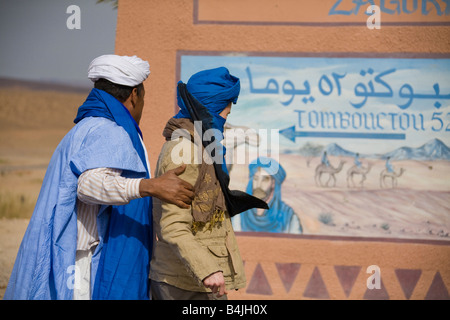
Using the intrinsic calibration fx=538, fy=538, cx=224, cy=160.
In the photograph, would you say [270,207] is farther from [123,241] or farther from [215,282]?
[215,282]

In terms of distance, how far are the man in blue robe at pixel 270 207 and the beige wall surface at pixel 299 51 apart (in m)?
0.09

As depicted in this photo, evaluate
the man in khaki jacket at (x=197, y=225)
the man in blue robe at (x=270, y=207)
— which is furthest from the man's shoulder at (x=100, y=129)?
the man in blue robe at (x=270, y=207)

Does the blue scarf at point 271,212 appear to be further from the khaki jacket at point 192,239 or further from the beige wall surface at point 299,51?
the khaki jacket at point 192,239

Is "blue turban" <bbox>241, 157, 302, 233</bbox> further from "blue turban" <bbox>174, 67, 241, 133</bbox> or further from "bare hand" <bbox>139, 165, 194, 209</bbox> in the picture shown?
"bare hand" <bbox>139, 165, 194, 209</bbox>

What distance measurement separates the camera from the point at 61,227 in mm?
2174

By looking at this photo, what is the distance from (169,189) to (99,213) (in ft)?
1.28

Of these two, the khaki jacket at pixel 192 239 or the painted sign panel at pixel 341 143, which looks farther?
the painted sign panel at pixel 341 143

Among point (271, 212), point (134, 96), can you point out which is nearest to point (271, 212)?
point (271, 212)

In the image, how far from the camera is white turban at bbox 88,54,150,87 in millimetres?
2377

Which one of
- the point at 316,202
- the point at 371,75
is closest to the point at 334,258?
the point at 316,202

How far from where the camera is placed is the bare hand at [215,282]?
80.4 inches

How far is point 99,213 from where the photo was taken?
226cm
